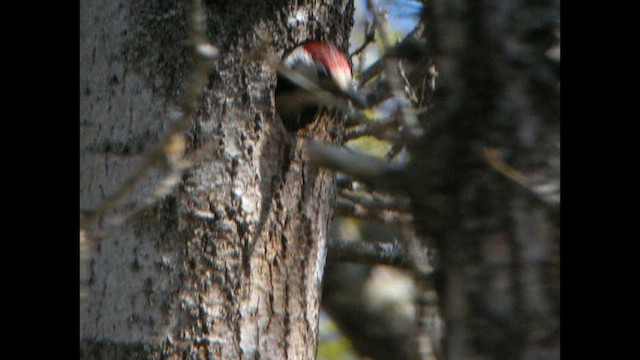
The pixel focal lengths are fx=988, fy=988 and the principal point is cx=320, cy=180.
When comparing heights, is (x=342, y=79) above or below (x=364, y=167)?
above

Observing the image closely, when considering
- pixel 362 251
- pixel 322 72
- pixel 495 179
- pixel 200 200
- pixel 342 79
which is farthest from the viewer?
pixel 362 251

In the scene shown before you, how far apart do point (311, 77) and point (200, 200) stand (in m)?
0.48

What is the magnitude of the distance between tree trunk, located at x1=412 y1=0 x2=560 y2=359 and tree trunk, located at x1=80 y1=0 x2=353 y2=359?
3.33 feet

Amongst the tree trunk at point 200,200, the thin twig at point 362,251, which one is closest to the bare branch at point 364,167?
the tree trunk at point 200,200

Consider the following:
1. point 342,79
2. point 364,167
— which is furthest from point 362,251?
point 364,167

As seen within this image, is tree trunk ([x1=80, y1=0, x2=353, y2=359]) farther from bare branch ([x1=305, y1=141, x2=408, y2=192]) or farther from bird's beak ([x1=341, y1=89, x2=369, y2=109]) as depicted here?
bare branch ([x1=305, y1=141, x2=408, y2=192])

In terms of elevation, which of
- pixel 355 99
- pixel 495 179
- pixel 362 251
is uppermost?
pixel 355 99

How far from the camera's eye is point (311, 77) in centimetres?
256

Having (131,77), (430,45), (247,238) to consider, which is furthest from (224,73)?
(430,45)

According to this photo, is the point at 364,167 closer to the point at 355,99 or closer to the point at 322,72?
the point at 355,99
